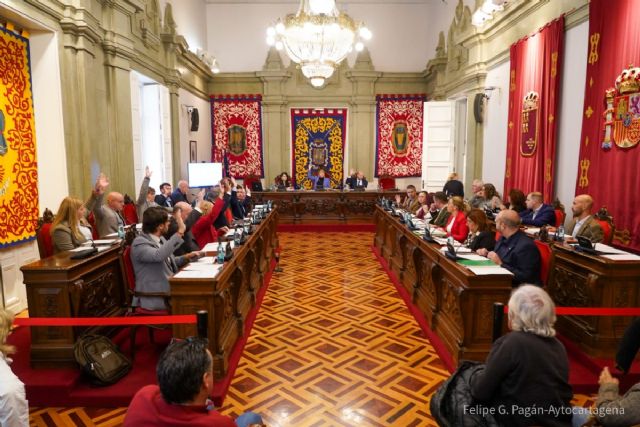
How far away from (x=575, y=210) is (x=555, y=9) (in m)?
3.29

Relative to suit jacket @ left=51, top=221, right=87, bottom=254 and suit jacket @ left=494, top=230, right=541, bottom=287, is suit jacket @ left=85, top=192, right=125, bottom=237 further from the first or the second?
suit jacket @ left=494, top=230, right=541, bottom=287

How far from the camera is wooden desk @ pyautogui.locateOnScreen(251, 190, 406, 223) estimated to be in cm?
1128

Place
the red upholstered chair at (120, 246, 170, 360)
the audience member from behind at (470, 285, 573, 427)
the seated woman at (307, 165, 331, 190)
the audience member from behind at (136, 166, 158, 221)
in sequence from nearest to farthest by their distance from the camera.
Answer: the audience member from behind at (470, 285, 573, 427) → the red upholstered chair at (120, 246, 170, 360) → the audience member from behind at (136, 166, 158, 221) → the seated woman at (307, 165, 331, 190)

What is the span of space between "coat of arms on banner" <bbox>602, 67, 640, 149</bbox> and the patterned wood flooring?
3055 millimetres

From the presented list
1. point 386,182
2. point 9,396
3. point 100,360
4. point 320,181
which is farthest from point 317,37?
point 386,182

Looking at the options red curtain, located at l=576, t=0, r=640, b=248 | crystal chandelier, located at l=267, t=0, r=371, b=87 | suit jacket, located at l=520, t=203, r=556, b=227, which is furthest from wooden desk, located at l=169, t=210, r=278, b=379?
red curtain, located at l=576, t=0, r=640, b=248

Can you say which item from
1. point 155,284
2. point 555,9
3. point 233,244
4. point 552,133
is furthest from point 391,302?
point 555,9

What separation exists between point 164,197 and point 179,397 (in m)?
7.06

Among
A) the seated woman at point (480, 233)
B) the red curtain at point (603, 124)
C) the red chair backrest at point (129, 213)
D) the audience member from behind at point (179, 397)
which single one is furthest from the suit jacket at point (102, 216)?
the red curtain at point (603, 124)

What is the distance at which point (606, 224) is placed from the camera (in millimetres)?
4824

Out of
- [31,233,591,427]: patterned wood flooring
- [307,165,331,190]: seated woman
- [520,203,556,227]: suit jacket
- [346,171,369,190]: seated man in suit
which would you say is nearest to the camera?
[31,233,591,427]: patterned wood flooring

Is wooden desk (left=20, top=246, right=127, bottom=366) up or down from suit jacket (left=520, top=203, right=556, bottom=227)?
down

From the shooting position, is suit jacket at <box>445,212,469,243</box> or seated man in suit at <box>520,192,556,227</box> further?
seated man in suit at <box>520,192,556,227</box>

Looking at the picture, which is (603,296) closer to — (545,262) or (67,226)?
(545,262)
